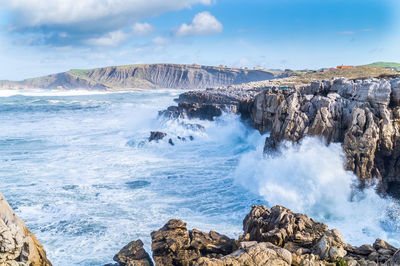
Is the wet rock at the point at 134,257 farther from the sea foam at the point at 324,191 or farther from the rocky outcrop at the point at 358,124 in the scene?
the rocky outcrop at the point at 358,124

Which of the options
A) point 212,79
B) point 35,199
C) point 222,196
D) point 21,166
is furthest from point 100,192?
point 212,79

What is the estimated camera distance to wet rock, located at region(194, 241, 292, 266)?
6328 mm

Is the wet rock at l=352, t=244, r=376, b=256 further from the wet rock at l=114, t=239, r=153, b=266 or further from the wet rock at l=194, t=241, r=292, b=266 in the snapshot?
the wet rock at l=114, t=239, r=153, b=266

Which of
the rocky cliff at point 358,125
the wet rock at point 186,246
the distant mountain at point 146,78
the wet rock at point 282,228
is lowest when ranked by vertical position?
the wet rock at point 186,246

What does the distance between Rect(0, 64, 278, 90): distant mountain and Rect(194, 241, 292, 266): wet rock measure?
133917 millimetres

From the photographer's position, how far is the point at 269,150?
18.2m

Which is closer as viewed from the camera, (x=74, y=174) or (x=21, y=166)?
(x=74, y=174)

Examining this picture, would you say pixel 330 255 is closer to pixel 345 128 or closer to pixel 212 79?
pixel 345 128

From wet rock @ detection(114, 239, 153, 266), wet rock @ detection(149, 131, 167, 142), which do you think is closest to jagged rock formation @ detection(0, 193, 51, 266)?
wet rock @ detection(114, 239, 153, 266)

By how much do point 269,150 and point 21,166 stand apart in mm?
15770

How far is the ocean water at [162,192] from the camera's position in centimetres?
1168

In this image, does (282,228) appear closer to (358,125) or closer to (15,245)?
(15,245)

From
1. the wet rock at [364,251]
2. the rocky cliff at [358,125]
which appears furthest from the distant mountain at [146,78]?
the wet rock at [364,251]

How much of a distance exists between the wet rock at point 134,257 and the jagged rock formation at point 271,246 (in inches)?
4.6
